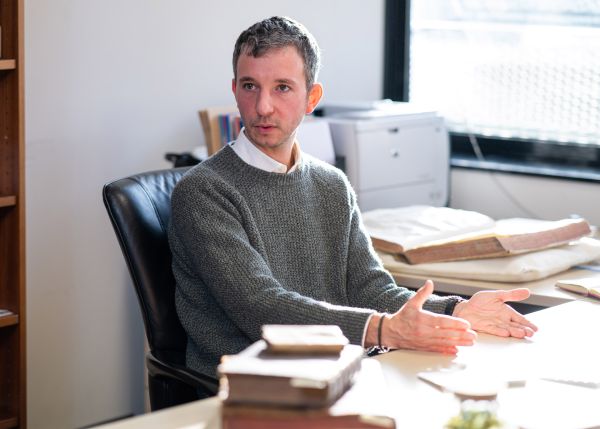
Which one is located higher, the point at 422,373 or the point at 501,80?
the point at 501,80

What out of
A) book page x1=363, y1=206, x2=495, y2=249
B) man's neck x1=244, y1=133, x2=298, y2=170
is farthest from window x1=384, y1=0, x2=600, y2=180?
man's neck x1=244, y1=133, x2=298, y2=170

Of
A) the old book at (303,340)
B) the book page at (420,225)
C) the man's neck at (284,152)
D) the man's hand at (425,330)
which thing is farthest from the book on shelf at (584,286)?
the old book at (303,340)

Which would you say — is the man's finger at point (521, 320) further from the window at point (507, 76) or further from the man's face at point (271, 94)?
the window at point (507, 76)

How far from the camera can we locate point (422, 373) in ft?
5.10

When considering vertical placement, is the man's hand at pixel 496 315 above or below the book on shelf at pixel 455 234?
below

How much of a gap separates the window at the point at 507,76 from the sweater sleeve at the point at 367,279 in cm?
130

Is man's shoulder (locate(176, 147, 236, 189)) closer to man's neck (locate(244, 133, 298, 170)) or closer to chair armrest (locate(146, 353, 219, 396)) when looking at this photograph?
man's neck (locate(244, 133, 298, 170))

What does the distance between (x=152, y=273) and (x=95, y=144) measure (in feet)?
3.23

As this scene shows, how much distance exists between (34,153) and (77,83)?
24 centimetres

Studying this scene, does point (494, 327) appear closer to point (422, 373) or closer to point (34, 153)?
point (422, 373)

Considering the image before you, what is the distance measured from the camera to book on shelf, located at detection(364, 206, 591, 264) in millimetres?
2434

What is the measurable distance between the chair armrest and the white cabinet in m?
1.24

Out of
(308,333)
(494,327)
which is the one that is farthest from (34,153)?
(308,333)

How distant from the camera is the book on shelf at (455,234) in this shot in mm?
2434
